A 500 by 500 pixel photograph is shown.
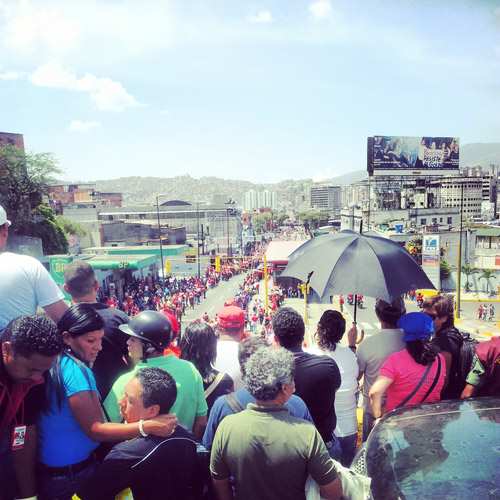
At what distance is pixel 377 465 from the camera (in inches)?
99.0

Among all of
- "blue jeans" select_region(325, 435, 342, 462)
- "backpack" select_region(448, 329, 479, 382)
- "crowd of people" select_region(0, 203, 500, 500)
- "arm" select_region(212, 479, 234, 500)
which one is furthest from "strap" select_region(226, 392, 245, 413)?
"backpack" select_region(448, 329, 479, 382)

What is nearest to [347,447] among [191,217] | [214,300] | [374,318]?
[374,318]

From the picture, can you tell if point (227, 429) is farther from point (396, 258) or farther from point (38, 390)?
point (396, 258)

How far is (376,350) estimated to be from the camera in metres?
3.66

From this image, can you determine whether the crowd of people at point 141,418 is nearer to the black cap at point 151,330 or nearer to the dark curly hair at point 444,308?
the black cap at point 151,330

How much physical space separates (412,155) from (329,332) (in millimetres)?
58481

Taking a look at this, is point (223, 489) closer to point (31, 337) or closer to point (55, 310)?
point (31, 337)

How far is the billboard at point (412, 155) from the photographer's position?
56062mm

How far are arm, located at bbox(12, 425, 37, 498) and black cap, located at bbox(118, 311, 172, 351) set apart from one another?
33.4 inches

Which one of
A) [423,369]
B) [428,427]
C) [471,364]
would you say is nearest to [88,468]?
[428,427]

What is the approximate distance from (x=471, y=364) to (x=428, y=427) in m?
1.51

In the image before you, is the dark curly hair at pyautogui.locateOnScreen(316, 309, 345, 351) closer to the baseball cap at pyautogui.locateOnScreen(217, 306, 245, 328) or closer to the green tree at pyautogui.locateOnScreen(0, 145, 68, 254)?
the baseball cap at pyautogui.locateOnScreen(217, 306, 245, 328)

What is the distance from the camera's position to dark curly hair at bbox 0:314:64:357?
2.24 meters

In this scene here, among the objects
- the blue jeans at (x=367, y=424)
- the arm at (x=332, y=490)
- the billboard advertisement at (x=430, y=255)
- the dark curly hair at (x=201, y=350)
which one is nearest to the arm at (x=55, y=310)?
the dark curly hair at (x=201, y=350)
